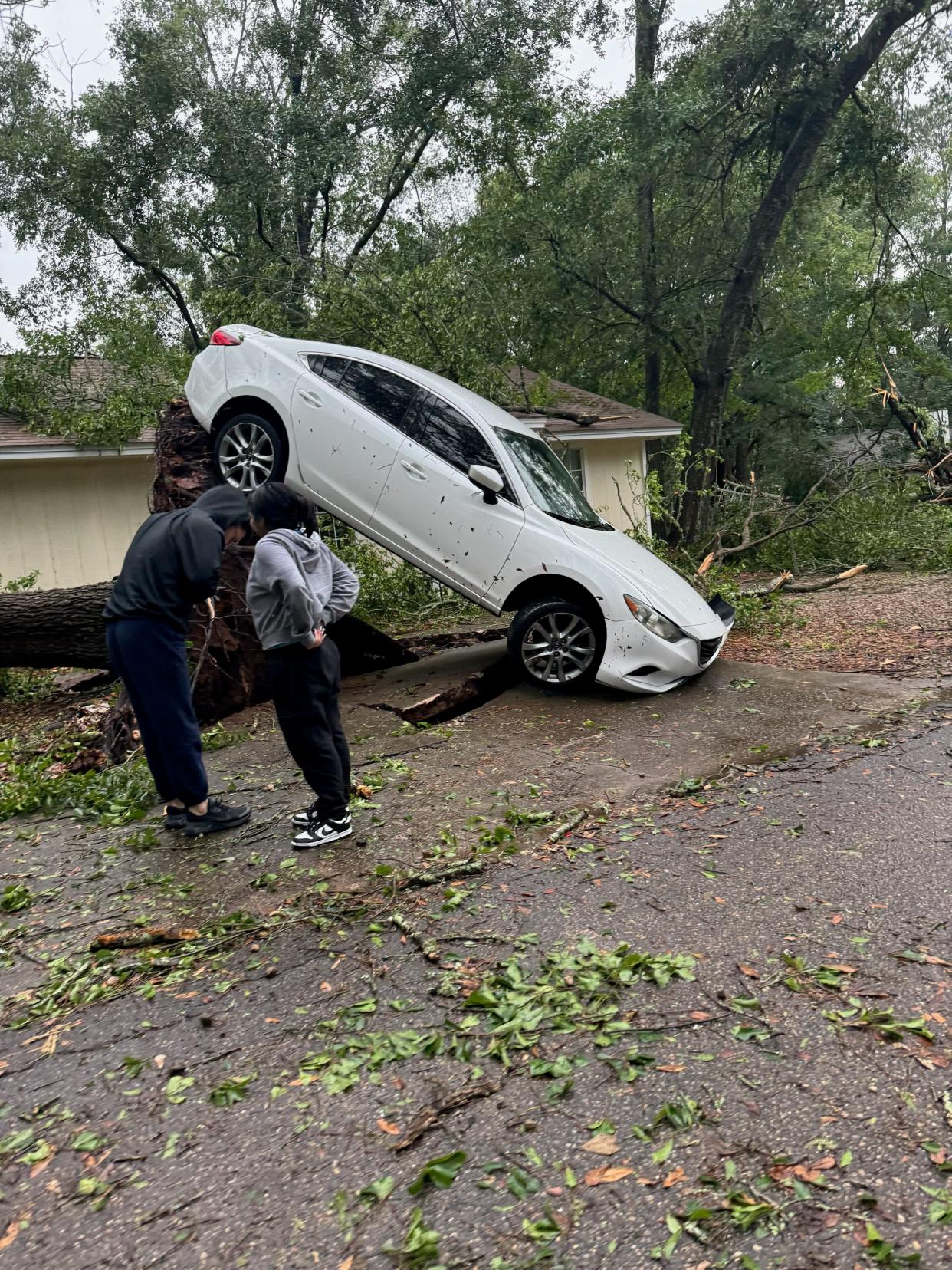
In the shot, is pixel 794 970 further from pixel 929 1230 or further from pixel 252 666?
pixel 252 666

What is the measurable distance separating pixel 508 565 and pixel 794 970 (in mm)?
4164

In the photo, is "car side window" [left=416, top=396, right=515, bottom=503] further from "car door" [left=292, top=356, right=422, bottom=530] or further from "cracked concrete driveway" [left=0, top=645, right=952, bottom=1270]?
"cracked concrete driveway" [left=0, top=645, right=952, bottom=1270]

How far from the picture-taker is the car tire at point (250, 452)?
7219mm

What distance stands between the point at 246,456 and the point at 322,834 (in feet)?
12.8

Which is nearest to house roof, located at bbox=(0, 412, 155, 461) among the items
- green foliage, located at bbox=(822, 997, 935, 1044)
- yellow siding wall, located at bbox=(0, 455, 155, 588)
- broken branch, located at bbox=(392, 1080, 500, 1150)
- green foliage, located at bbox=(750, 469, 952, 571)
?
yellow siding wall, located at bbox=(0, 455, 155, 588)

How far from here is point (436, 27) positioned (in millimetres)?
17172

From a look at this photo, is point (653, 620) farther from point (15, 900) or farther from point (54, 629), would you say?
point (54, 629)

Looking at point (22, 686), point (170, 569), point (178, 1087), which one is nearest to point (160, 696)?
point (170, 569)

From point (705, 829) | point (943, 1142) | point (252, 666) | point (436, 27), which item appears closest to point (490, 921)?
point (705, 829)

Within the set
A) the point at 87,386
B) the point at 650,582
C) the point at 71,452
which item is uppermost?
the point at 87,386

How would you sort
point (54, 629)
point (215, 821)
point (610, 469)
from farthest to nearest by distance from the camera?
1. point (610, 469)
2. point (54, 629)
3. point (215, 821)

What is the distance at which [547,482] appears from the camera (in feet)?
24.1

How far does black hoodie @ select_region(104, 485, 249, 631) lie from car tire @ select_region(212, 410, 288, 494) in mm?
2622

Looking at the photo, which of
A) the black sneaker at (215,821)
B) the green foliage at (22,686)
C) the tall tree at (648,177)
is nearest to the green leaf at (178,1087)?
the black sneaker at (215,821)
